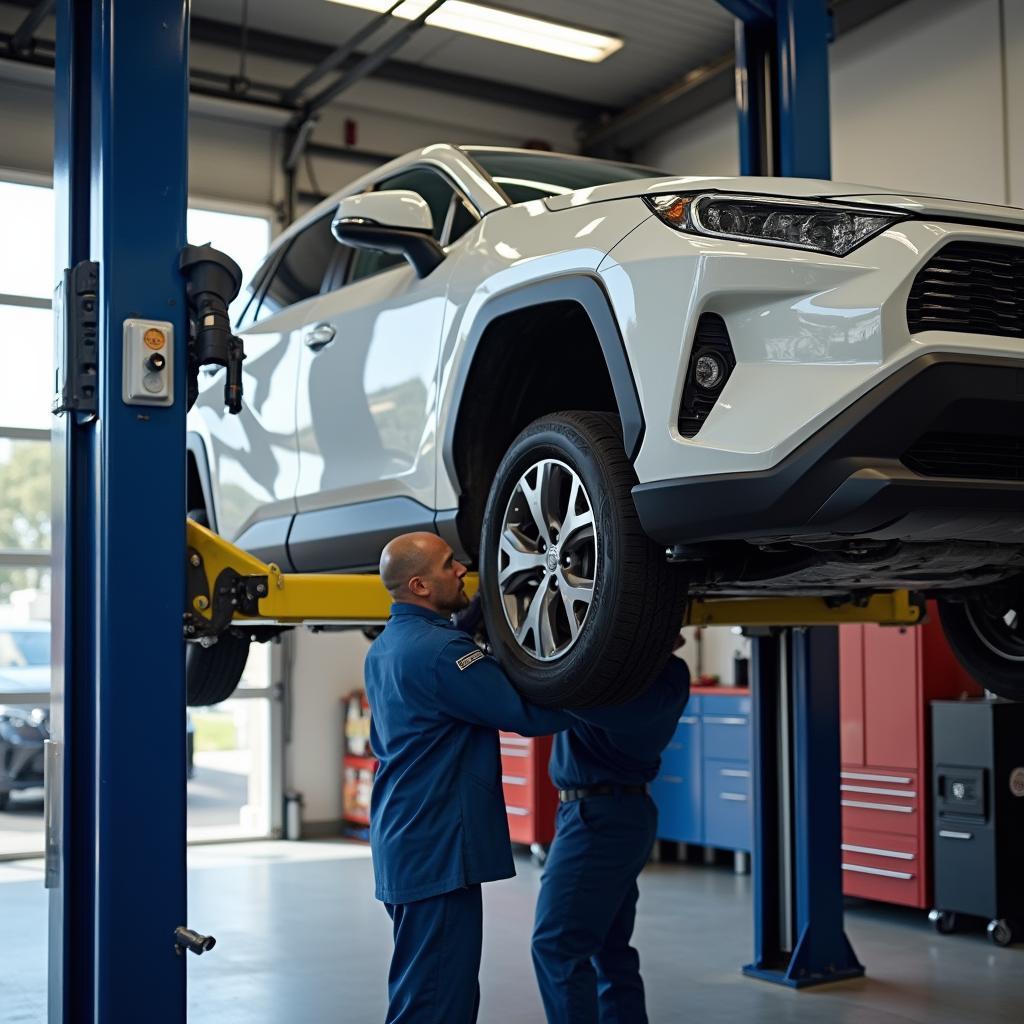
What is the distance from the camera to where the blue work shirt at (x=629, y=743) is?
11.5 ft

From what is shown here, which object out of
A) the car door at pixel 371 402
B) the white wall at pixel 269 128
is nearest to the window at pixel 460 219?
the car door at pixel 371 402

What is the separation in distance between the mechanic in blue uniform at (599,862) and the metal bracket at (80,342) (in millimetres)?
1505

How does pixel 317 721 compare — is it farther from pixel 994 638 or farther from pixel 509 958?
pixel 994 638

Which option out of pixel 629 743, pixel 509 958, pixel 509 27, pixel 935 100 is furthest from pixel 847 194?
pixel 509 27

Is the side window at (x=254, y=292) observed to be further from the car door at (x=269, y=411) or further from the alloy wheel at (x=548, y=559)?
the alloy wheel at (x=548, y=559)

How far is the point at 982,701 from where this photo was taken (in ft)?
21.5

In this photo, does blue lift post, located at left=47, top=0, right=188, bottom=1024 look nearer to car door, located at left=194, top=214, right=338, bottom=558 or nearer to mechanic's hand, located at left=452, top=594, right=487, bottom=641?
mechanic's hand, located at left=452, top=594, right=487, bottom=641

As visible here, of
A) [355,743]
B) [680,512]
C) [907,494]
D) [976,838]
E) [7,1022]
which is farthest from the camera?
[355,743]

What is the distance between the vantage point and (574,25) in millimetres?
8758

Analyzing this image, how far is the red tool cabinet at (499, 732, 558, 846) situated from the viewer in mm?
8352

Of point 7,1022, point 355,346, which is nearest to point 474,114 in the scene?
point 355,346

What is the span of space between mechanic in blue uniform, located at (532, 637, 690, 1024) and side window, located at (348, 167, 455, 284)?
1386 mm

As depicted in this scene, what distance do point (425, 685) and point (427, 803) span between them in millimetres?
283

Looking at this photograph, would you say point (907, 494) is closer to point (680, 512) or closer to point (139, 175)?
point (680, 512)
